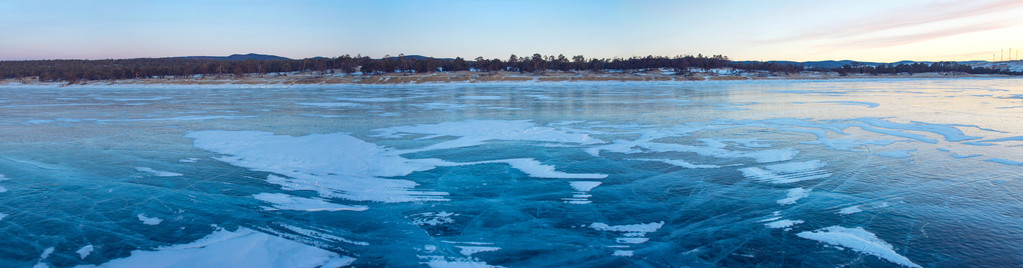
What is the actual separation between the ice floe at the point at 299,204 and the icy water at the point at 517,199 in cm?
4

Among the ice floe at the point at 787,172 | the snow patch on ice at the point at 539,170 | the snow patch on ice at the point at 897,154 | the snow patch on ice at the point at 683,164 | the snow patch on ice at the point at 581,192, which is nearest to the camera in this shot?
the snow patch on ice at the point at 581,192

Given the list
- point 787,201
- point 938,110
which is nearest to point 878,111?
point 938,110

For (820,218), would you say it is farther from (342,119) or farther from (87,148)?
(342,119)

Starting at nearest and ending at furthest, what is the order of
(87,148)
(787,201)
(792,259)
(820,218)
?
(792,259) < (820,218) < (787,201) < (87,148)

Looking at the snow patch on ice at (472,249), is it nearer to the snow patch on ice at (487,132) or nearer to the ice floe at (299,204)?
the ice floe at (299,204)

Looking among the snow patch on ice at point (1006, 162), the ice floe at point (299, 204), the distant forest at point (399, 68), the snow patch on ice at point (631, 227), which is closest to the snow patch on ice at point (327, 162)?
the ice floe at point (299, 204)

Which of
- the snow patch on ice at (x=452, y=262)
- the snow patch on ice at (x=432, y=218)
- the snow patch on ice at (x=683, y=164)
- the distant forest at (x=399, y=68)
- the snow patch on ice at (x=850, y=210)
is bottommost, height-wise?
the snow patch on ice at (x=452, y=262)

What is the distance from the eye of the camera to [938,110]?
18141 millimetres

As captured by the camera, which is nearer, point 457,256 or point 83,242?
point 457,256

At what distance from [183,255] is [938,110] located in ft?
73.9

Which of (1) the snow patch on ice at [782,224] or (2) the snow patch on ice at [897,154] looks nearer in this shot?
(1) the snow patch on ice at [782,224]

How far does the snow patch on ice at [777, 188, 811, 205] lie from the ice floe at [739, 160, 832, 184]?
459 mm

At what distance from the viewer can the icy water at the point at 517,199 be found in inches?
180

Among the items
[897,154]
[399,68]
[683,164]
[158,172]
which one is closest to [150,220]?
[158,172]
